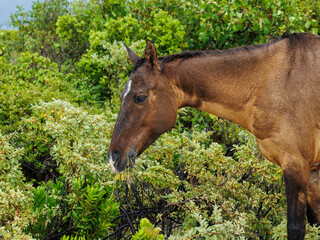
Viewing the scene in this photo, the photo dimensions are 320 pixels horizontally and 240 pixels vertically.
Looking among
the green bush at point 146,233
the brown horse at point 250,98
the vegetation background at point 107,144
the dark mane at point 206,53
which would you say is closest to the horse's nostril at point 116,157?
the brown horse at point 250,98

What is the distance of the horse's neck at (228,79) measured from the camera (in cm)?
344

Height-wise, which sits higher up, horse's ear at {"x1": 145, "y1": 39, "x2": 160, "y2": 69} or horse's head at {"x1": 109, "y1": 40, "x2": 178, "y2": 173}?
horse's ear at {"x1": 145, "y1": 39, "x2": 160, "y2": 69}

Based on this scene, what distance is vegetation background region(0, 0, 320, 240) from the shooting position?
3.35 m

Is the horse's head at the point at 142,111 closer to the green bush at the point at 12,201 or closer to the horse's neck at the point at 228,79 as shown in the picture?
the horse's neck at the point at 228,79

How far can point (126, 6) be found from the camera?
28.5 ft

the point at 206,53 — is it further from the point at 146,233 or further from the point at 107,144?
the point at 146,233

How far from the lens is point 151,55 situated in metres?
3.26

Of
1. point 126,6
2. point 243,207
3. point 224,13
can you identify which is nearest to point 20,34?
point 126,6

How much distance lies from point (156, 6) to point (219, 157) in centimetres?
546

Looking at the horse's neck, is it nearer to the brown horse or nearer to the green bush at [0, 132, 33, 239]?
the brown horse

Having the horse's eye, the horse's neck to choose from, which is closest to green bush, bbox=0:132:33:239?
the horse's eye

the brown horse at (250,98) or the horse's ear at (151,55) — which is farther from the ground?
the horse's ear at (151,55)

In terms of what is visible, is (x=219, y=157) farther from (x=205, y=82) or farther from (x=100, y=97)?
(x=100, y=97)

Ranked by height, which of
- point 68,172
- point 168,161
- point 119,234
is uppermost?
point 68,172
